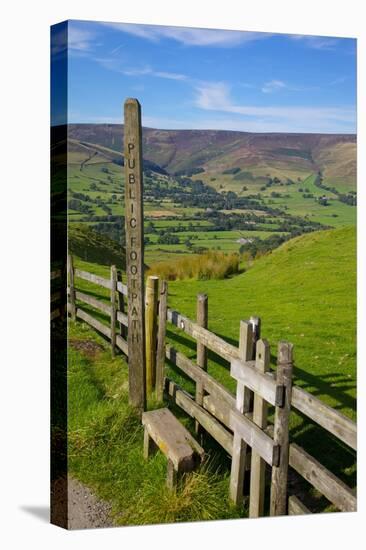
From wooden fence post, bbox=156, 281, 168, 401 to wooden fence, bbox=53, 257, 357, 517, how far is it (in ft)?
0.03

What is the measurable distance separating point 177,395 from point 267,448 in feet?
6.65

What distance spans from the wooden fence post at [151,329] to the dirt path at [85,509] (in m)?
1.75

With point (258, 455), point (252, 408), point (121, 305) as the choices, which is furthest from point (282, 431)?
point (121, 305)

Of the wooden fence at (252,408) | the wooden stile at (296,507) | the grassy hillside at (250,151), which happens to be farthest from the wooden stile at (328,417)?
the grassy hillside at (250,151)

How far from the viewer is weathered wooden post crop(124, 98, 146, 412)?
265 inches

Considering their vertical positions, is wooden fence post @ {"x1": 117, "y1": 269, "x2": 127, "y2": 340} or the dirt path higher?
wooden fence post @ {"x1": 117, "y1": 269, "x2": 127, "y2": 340}

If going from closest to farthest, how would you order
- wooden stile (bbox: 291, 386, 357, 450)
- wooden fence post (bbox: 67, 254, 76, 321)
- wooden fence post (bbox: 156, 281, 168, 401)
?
wooden stile (bbox: 291, 386, 357, 450)
wooden fence post (bbox: 67, 254, 76, 321)
wooden fence post (bbox: 156, 281, 168, 401)

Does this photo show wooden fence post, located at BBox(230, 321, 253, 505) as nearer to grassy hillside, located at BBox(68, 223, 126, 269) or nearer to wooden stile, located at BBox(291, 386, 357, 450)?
wooden stile, located at BBox(291, 386, 357, 450)

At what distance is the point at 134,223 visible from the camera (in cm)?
681

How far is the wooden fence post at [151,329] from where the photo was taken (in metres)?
7.95

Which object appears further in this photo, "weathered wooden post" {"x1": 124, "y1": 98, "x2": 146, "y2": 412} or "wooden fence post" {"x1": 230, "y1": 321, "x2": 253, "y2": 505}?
"weathered wooden post" {"x1": 124, "y1": 98, "x2": 146, "y2": 412}

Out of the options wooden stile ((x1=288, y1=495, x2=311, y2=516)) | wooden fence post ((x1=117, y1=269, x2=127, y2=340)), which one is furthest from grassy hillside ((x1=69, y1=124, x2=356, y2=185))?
wooden stile ((x1=288, y1=495, x2=311, y2=516))

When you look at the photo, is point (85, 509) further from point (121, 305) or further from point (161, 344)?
point (121, 305)

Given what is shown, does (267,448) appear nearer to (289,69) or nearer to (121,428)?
(121,428)
